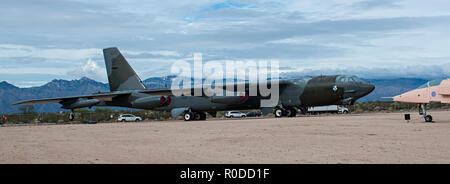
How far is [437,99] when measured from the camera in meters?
19.9

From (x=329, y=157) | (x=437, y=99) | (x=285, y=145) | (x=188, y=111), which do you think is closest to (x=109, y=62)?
(x=188, y=111)

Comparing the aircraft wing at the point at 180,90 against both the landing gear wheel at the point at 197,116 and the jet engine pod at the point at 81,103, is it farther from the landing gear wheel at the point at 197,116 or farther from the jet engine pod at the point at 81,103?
the jet engine pod at the point at 81,103

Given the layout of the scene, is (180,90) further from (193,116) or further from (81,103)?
(81,103)

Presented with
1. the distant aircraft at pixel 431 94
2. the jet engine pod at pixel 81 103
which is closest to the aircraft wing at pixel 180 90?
the jet engine pod at pixel 81 103

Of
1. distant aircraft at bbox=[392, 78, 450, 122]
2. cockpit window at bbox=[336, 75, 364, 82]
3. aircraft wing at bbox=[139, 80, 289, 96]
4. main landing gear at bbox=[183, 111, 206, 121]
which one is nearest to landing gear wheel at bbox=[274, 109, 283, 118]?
aircraft wing at bbox=[139, 80, 289, 96]

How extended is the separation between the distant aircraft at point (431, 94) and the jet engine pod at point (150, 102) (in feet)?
57.2

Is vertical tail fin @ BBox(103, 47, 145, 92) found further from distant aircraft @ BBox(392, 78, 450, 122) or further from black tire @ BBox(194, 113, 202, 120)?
distant aircraft @ BBox(392, 78, 450, 122)

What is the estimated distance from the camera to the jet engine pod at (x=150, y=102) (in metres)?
32.3

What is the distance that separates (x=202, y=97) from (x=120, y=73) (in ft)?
24.5

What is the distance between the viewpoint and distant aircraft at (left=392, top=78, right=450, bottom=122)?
1994 cm

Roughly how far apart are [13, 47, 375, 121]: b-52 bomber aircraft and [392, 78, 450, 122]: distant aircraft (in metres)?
7.64

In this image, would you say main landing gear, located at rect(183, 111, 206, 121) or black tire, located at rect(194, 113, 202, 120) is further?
black tire, located at rect(194, 113, 202, 120)
